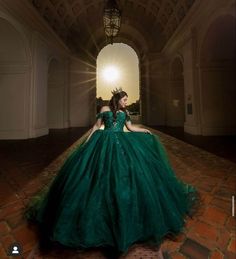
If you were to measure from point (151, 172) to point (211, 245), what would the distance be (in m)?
0.81

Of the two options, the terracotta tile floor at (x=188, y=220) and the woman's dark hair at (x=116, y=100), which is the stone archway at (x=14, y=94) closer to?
the terracotta tile floor at (x=188, y=220)

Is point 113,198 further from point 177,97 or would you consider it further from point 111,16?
point 177,97

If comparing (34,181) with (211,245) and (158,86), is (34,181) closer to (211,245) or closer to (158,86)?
(211,245)

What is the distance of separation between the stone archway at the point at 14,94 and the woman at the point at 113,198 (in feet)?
23.3

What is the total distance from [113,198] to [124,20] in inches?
625

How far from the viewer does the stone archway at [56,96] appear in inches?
506

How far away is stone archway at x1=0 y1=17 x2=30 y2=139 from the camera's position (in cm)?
815

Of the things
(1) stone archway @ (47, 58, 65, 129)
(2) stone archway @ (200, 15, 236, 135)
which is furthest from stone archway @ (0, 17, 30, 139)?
(2) stone archway @ (200, 15, 236, 135)

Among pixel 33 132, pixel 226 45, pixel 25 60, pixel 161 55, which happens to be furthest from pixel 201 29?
pixel 33 132

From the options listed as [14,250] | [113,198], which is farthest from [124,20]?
[14,250]

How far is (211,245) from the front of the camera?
5.64 feet

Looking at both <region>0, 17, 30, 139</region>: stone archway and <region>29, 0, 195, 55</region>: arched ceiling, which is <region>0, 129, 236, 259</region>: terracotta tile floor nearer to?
<region>0, 17, 30, 139</region>: stone archway

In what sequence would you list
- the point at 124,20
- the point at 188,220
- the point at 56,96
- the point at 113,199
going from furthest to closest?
1. the point at 124,20
2. the point at 56,96
3. the point at 188,220
4. the point at 113,199

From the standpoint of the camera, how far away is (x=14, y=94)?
27.1ft
